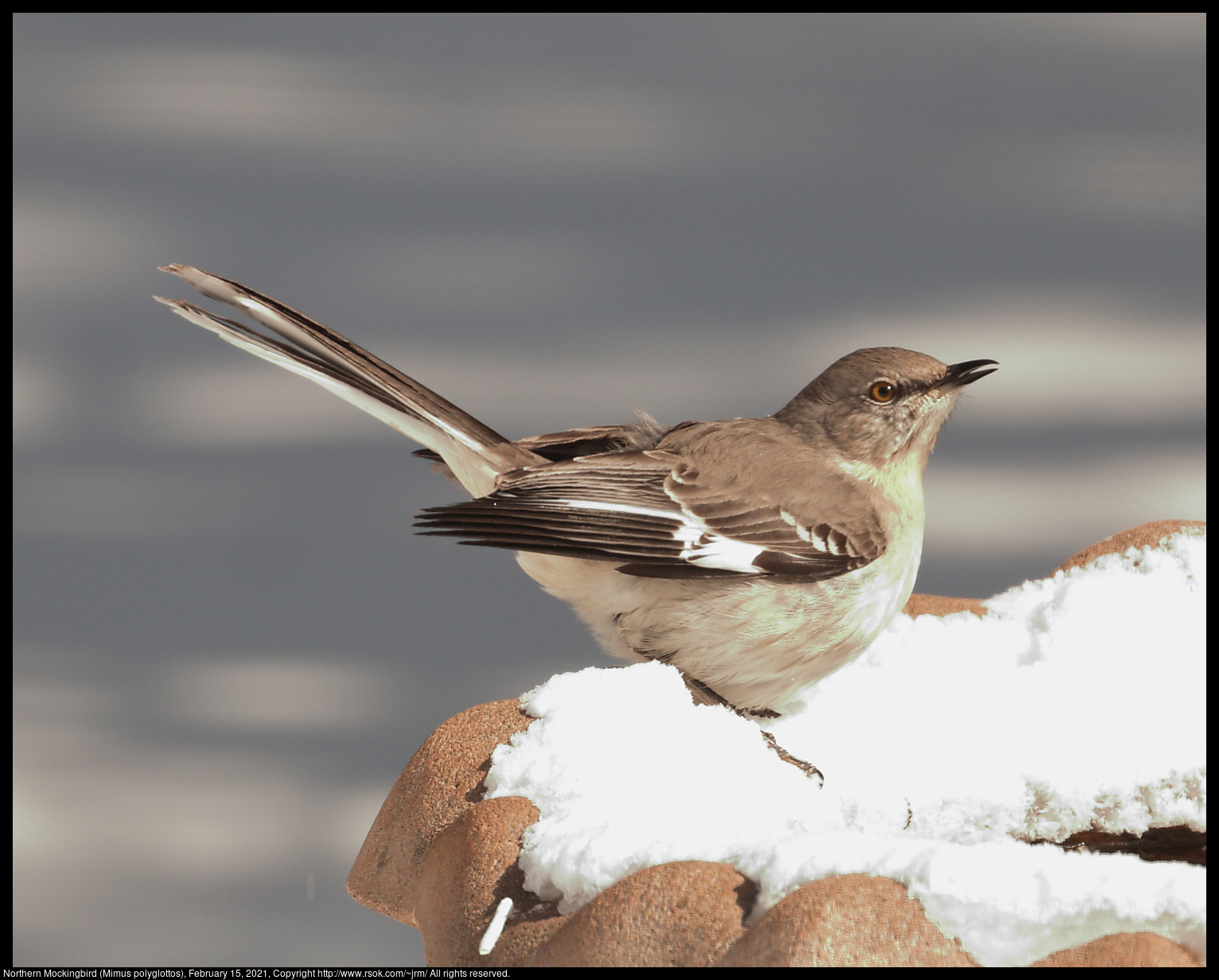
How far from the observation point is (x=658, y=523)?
1.75 metres

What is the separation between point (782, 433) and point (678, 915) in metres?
1.10

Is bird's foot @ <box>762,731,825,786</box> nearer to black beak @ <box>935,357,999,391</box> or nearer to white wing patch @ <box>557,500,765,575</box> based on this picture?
white wing patch @ <box>557,500,765,575</box>

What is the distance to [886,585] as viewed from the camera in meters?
1.80

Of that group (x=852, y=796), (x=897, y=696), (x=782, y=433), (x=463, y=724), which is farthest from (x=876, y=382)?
(x=463, y=724)

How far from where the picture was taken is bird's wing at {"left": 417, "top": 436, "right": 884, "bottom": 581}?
1657mm

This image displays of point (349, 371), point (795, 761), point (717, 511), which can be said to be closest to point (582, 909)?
point (795, 761)

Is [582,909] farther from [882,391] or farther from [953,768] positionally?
[882,391]

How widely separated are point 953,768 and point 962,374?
0.65 metres

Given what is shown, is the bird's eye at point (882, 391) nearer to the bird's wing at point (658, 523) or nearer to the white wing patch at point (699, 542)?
the bird's wing at point (658, 523)

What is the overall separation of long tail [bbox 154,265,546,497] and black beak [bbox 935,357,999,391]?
69 centimetres

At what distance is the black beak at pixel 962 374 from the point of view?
1.84 metres

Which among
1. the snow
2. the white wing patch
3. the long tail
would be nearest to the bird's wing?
the white wing patch

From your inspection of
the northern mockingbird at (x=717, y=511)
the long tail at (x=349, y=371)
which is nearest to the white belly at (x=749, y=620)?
the northern mockingbird at (x=717, y=511)

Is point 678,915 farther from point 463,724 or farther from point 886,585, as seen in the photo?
point 886,585
